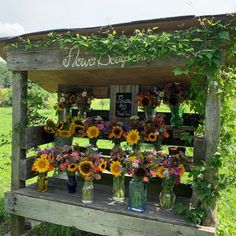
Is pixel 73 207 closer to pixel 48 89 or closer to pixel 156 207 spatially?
pixel 156 207

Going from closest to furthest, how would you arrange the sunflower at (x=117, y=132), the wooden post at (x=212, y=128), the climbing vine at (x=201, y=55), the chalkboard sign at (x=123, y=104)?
the climbing vine at (x=201, y=55) → the wooden post at (x=212, y=128) → the sunflower at (x=117, y=132) → the chalkboard sign at (x=123, y=104)

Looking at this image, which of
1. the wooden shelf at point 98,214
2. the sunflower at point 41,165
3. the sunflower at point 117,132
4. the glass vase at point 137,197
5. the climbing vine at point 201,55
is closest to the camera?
the climbing vine at point 201,55

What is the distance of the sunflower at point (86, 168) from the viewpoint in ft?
9.41

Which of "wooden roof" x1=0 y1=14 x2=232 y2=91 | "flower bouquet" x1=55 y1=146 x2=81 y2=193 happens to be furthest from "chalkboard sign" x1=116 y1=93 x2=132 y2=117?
"flower bouquet" x1=55 y1=146 x2=81 y2=193

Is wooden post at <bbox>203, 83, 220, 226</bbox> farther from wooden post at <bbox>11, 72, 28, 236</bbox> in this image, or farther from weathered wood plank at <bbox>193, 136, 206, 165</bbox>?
wooden post at <bbox>11, 72, 28, 236</bbox>

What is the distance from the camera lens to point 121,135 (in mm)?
3334

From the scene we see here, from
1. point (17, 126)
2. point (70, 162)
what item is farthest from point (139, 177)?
point (17, 126)

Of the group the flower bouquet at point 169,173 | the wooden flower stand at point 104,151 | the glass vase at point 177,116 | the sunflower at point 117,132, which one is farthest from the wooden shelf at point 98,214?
the glass vase at point 177,116

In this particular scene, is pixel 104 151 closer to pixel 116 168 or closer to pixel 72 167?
pixel 72 167

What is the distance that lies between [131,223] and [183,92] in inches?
64.7

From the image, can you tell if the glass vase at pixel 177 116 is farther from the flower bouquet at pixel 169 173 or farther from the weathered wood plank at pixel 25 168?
the weathered wood plank at pixel 25 168

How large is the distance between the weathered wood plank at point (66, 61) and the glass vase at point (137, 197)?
3.68ft

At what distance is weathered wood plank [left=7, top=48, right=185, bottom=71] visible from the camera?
2553mm

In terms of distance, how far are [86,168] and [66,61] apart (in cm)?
107
